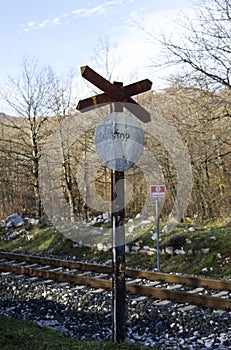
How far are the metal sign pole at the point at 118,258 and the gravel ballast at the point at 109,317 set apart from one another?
49cm

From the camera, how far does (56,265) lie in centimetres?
1055

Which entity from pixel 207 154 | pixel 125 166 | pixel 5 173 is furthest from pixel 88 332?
pixel 5 173

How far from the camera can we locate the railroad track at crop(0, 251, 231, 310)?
668cm

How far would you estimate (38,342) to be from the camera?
185 inches

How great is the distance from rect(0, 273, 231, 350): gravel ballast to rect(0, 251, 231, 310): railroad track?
18 cm

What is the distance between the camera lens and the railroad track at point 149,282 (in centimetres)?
668

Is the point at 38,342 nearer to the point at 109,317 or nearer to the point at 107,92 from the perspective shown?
the point at 109,317

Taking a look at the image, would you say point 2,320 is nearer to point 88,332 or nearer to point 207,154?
point 88,332

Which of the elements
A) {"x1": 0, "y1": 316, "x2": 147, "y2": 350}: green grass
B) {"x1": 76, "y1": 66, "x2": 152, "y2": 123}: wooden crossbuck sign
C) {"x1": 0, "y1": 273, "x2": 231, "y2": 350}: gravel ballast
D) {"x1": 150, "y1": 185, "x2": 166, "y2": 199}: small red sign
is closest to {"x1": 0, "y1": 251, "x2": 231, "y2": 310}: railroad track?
{"x1": 0, "y1": 273, "x2": 231, "y2": 350}: gravel ballast

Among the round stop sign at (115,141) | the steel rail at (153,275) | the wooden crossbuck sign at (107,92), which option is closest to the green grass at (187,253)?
the steel rail at (153,275)

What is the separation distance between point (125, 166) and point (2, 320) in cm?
288

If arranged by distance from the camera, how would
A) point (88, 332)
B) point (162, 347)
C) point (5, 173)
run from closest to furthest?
point (162, 347) < point (88, 332) < point (5, 173)

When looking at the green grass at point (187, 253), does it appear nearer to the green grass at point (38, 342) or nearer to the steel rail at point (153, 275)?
the steel rail at point (153, 275)

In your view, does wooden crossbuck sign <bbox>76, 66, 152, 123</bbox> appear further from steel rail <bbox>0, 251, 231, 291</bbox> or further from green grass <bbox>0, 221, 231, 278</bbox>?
green grass <bbox>0, 221, 231, 278</bbox>
